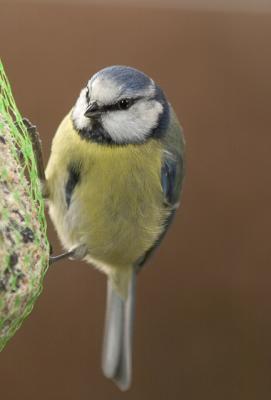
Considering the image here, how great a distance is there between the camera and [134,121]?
5.15 ft

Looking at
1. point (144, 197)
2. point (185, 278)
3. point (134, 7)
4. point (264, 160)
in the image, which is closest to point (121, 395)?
point (185, 278)

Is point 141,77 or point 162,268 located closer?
point 141,77

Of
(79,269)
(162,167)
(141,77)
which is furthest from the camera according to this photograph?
(79,269)

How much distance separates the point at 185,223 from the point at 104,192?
32.4 inches

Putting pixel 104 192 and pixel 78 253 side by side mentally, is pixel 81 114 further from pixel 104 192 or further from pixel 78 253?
pixel 78 253

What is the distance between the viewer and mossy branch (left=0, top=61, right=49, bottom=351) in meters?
1.15

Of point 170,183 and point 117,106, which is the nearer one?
point 117,106

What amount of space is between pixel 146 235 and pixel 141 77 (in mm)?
344

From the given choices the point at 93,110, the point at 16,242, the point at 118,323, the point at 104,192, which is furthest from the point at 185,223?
the point at 16,242

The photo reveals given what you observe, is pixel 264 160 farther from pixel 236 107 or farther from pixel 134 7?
pixel 134 7

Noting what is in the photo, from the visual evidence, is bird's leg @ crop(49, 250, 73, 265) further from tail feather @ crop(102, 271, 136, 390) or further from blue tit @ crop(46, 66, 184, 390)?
tail feather @ crop(102, 271, 136, 390)

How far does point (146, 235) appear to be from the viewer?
5.56 feet

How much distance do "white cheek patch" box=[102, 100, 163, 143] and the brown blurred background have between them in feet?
2.33

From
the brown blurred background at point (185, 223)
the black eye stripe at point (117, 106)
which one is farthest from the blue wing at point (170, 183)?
the brown blurred background at point (185, 223)
